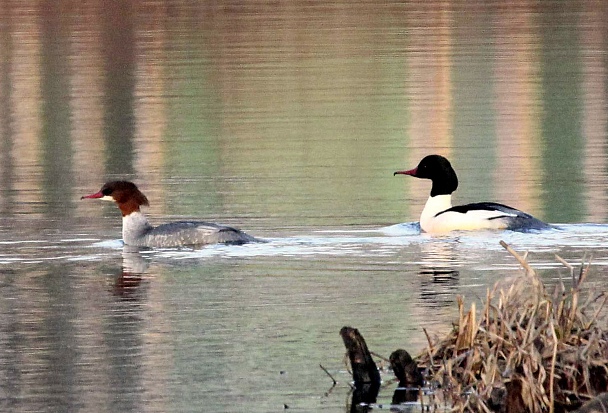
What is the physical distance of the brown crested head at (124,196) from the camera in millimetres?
16156

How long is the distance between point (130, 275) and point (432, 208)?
3844mm

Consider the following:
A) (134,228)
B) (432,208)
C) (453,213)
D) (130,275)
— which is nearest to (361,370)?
(130,275)

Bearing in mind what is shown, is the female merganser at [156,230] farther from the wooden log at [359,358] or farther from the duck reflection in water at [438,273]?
the wooden log at [359,358]

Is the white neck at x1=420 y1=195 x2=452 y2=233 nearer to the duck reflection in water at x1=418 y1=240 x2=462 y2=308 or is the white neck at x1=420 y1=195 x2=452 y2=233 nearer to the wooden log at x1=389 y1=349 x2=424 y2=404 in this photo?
the duck reflection in water at x1=418 y1=240 x2=462 y2=308

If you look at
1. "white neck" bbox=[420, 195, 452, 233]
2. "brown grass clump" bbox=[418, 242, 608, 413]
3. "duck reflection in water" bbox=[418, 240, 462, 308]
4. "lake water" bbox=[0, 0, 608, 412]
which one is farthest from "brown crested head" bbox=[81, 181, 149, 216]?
"brown grass clump" bbox=[418, 242, 608, 413]

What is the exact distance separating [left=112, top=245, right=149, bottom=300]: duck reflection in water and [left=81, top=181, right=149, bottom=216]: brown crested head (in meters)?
0.46

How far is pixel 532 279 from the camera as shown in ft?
29.2

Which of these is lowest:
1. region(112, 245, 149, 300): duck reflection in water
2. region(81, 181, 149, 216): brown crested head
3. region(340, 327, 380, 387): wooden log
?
region(112, 245, 149, 300): duck reflection in water

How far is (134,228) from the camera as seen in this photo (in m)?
15.9

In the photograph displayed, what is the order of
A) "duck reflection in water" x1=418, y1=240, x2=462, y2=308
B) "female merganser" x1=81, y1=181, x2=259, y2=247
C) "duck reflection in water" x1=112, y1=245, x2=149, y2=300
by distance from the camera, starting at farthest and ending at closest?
"female merganser" x1=81, y1=181, x2=259, y2=247 → "duck reflection in water" x1=112, y1=245, x2=149, y2=300 → "duck reflection in water" x1=418, y1=240, x2=462, y2=308

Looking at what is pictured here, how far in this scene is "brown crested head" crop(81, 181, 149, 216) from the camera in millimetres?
16156

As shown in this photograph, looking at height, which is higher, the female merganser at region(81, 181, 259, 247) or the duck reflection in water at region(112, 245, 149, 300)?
the female merganser at region(81, 181, 259, 247)

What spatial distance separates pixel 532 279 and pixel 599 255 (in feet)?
17.7

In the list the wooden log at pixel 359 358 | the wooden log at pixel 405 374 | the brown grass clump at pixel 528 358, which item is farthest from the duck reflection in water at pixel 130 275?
the brown grass clump at pixel 528 358
